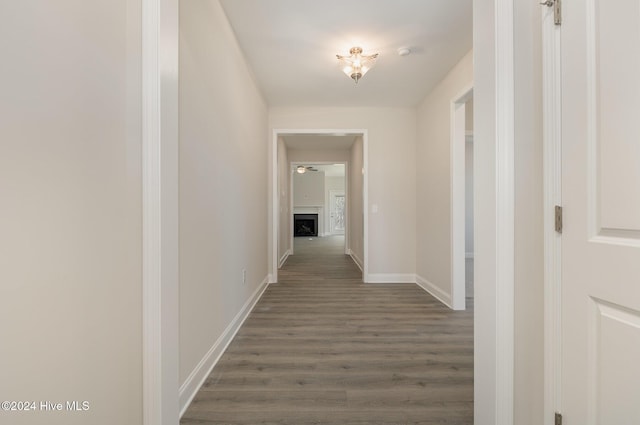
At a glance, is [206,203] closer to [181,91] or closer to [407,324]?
[181,91]

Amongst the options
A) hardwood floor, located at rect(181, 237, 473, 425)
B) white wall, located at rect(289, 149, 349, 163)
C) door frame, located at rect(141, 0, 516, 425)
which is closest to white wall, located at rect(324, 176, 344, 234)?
white wall, located at rect(289, 149, 349, 163)

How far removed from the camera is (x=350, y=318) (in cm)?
281

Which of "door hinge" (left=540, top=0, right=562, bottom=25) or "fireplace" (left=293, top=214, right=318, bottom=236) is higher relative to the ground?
"door hinge" (left=540, top=0, right=562, bottom=25)

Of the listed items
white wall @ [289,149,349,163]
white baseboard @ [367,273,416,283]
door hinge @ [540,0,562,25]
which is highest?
white wall @ [289,149,349,163]

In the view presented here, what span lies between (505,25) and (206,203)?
1.77m

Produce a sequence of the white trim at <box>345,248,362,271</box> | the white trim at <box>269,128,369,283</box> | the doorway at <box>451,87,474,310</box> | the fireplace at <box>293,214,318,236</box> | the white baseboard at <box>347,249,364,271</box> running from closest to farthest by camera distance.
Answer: the doorway at <box>451,87,474,310</box> → the white trim at <box>269,128,369,283</box> → the white baseboard at <box>347,249,364,271</box> → the white trim at <box>345,248,362,271</box> → the fireplace at <box>293,214,318,236</box>

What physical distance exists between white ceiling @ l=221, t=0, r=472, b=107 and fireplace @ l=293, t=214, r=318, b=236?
853cm

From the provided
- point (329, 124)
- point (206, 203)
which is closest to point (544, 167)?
point (206, 203)

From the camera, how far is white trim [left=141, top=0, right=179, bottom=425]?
1015 mm

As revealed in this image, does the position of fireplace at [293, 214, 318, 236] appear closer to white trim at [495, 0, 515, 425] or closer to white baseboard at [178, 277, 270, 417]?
white baseboard at [178, 277, 270, 417]

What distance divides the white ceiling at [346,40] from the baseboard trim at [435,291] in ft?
8.22

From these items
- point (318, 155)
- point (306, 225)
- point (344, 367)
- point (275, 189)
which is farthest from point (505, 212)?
point (306, 225)

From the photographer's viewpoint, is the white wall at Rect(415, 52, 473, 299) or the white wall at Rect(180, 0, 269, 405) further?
the white wall at Rect(415, 52, 473, 299)

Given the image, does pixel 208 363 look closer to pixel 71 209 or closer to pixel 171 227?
pixel 171 227
